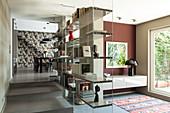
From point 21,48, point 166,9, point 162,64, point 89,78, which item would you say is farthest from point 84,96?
point 21,48

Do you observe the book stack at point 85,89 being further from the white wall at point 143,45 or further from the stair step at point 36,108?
the white wall at point 143,45

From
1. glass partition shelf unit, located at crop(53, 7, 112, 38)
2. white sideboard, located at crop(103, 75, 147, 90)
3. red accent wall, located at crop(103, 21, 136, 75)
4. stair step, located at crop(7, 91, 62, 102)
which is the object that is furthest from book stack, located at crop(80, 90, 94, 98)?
red accent wall, located at crop(103, 21, 136, 75)

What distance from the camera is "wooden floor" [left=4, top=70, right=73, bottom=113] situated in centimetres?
285

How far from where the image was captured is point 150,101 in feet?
14.8

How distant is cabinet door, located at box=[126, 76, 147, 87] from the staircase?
263 centimetres

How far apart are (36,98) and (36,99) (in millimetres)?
27

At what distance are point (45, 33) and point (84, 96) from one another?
31.4 ft

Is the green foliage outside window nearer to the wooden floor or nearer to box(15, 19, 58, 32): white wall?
the wooden floor

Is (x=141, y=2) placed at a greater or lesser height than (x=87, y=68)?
greater

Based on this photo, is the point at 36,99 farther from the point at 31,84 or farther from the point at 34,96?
the point at 31,84

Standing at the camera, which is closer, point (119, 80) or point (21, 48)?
point (119, 80)

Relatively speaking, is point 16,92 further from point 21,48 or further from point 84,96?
point 21,48

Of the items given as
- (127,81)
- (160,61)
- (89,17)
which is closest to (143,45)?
(160,61)

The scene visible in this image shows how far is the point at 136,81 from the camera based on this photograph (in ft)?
16.9
